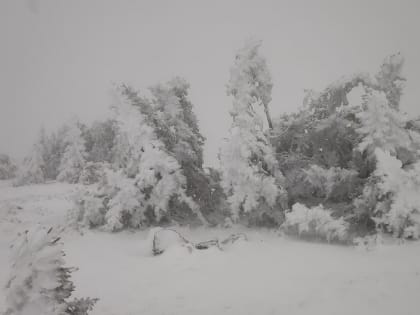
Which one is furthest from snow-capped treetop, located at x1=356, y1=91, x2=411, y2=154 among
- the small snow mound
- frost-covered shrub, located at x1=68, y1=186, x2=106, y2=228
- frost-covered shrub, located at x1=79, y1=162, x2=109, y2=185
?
frost-covered shrub, located at x1=79, y1=162, x2=109, y2=185

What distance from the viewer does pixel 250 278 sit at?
24.4 ft

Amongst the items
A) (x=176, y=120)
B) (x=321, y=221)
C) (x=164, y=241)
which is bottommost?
(x=164, y=241)

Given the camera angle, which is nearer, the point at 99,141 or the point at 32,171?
the point at 32,171

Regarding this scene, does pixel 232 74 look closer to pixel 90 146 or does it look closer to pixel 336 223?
pixel 336 223

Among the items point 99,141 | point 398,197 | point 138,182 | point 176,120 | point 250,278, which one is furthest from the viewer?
point 99,141

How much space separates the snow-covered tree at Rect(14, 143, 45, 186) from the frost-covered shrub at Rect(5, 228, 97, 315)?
73.3 feet

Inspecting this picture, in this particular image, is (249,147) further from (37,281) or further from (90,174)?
(90,174)

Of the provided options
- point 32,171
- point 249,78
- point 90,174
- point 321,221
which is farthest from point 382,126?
point 32,171

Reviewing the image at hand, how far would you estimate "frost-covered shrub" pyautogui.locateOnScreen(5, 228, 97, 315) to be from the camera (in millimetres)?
4391

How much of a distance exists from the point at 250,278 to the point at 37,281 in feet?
14.3

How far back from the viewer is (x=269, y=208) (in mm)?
10648

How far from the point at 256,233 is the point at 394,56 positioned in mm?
7107

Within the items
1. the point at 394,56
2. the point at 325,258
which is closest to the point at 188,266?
the point at 325,258

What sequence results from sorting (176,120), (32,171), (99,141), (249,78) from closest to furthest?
(249,78) < (176,120) < (32,171) < (99,141)
